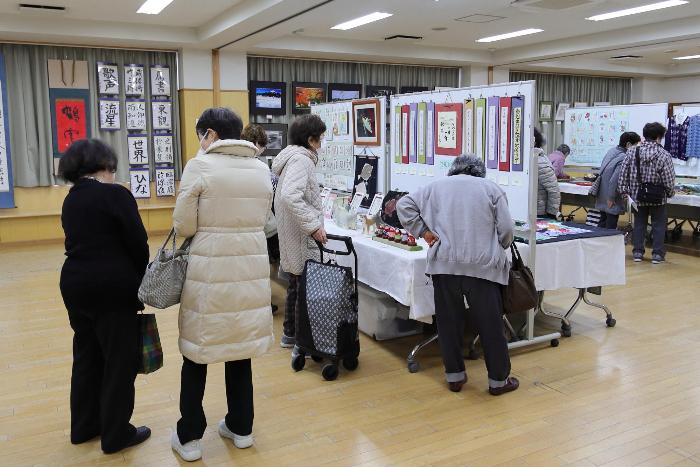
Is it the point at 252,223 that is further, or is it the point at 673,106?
the point at 673,106

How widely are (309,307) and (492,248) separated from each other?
1015 mm

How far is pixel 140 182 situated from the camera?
26.3 ft

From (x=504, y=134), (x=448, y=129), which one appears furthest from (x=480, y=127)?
(x=448, y=129)

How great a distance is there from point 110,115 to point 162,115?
0.64 meters

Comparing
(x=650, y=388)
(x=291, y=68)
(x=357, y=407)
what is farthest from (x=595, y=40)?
(x=357, y=407)

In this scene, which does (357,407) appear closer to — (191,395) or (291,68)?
(191,395)

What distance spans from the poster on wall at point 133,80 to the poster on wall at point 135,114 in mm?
112

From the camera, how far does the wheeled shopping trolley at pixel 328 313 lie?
3.20m

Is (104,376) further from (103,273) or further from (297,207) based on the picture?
(297,207)

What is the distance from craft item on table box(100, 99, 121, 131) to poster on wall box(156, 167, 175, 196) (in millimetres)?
765

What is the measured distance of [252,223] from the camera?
2.38 meters

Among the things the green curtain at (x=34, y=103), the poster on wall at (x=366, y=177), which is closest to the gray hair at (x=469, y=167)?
the poster on wall at (x=366, y=177)

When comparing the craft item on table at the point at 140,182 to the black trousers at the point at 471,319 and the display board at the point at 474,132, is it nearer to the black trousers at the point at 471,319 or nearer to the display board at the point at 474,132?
the display board at the point at 474,132

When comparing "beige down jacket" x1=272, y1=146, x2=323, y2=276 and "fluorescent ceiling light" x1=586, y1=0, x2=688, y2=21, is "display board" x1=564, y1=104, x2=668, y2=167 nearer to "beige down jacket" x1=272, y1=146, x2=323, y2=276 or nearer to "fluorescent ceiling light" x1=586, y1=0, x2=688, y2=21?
"fluorescent ceiling light" x1=586, y1=0, x2=688, y2=21
